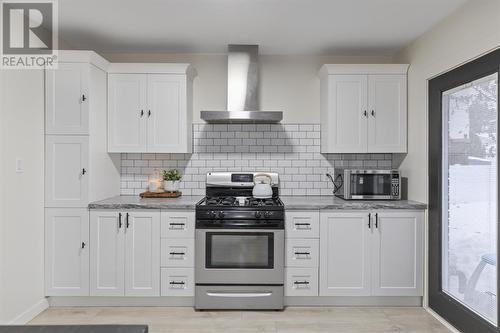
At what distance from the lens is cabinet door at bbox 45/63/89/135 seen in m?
3.40

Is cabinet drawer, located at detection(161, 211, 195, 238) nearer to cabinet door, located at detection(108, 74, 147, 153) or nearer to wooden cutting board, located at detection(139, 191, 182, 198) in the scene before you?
wooden cutting board, located at detection(139, 191, 182, 198)

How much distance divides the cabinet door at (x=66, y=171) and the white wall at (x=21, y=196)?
0.07 metres

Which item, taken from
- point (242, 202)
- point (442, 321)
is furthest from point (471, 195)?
point (242, 202)

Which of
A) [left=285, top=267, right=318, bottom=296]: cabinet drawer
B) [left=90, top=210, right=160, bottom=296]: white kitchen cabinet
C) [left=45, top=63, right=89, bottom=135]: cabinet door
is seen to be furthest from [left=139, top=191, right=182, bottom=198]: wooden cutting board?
[left=285, top=267, right=318, bottom=296]: cabinet drawer

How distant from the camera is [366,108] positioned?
3.82m

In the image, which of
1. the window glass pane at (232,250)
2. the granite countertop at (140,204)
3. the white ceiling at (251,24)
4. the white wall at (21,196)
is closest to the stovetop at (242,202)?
the granite countertop at (140,204)

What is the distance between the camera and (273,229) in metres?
3.40

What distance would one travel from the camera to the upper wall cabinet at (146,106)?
3.78 m

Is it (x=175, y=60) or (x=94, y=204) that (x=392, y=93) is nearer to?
(x=175, y=60)

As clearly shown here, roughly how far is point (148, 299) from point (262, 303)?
1.01 metres

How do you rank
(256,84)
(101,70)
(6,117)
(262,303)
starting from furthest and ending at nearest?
1. (256,84)
2. (101,70)
3. (262,303)
4. (6,117)

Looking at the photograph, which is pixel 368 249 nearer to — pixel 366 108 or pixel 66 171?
pixel 366 108

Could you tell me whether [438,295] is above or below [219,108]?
below

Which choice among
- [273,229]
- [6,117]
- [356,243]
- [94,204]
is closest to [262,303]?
[273,229]
